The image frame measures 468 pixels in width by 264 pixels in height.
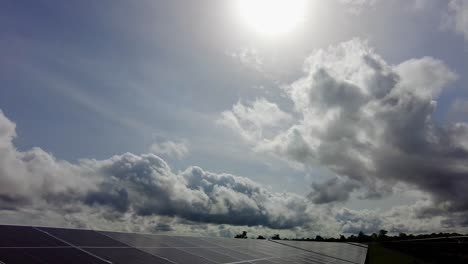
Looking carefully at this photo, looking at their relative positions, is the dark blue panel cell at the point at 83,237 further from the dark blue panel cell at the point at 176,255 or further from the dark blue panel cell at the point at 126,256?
the dark blue panel cell at the point at 176,255

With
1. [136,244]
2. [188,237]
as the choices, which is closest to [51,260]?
[136,244]

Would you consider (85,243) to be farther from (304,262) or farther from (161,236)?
(304,262)

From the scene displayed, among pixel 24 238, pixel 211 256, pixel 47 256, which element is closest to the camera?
pixel 47 256

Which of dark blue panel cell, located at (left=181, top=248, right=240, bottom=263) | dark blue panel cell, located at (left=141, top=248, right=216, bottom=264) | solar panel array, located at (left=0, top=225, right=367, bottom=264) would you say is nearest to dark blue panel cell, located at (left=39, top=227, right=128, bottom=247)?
solar panel array, located at (left=0, top=225, right=367, bottom=264)

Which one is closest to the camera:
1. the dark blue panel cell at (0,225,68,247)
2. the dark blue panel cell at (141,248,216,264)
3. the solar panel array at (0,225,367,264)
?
the solar panel array at (0,225,367,264)

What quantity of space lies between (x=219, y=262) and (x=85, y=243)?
5.89 meters

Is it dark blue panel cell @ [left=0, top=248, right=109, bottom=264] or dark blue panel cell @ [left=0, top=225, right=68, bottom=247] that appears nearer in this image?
dark blue panel cell @ [left=0, top=248, right=109, bottom=264]

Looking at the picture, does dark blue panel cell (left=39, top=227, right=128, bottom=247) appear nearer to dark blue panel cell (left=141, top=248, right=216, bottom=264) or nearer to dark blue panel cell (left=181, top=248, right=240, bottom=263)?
dark blue panel cell (left=141, top=248, right=216, bottom=264)

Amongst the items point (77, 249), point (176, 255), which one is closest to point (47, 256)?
point (77, 249)

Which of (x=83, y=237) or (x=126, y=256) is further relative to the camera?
(x=83, y=237)

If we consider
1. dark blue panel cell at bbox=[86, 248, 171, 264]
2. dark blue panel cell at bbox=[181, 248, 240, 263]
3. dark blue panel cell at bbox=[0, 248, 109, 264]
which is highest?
dark blue panel cell at bbox=[0, 248, 109, 264]

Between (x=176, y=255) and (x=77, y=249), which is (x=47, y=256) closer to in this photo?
(x=77, y=249)

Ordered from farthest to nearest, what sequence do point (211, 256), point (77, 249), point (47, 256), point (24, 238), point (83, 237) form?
point (211, 256)
point (83, 237)
point (77, 249)
point (24, 238)
point (47, 256)

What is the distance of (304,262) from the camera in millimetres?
21891
